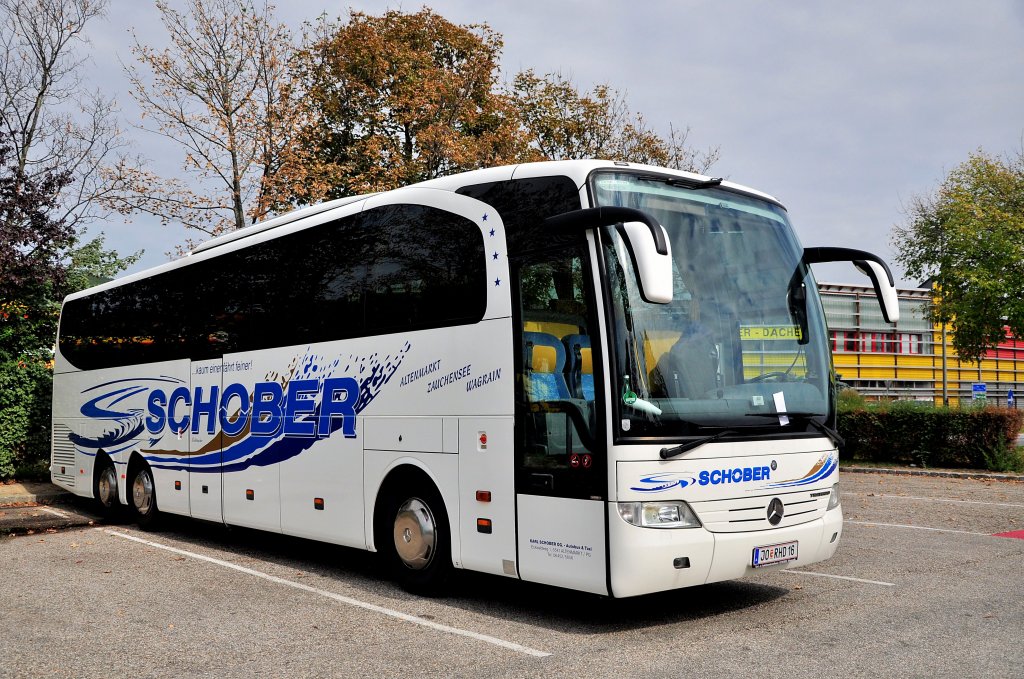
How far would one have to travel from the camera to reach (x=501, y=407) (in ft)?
25.2

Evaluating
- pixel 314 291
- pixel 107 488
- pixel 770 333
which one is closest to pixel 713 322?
pixel 770 333

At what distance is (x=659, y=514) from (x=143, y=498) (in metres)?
9.09

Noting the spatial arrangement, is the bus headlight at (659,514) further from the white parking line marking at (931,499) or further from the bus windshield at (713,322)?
the white parking line marking at (931,499)

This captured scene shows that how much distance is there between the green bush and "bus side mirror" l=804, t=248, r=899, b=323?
1583cm

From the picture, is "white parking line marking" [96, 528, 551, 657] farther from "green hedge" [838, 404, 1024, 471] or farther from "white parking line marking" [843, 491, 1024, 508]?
"green hedge" [838, 404, 1024, 471]

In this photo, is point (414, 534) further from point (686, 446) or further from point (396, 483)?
point (686, 446)

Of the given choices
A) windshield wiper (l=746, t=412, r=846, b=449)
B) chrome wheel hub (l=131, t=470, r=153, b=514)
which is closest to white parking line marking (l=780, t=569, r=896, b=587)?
windshield wiper (l=746, t=412, r=846, b=449)

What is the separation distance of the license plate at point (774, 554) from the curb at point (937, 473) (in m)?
13.2

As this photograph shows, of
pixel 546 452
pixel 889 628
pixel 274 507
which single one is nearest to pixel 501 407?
pixel 546 452

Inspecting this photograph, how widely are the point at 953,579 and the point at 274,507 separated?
267 inches

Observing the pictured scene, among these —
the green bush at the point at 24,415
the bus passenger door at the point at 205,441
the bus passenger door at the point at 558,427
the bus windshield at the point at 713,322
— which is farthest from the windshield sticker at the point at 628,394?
the green bush at the point at 24,415

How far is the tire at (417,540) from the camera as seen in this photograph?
27.3ft

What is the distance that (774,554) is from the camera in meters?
7.30

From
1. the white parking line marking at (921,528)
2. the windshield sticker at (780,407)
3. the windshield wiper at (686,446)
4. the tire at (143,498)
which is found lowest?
the white parking line marking at (921,528)
